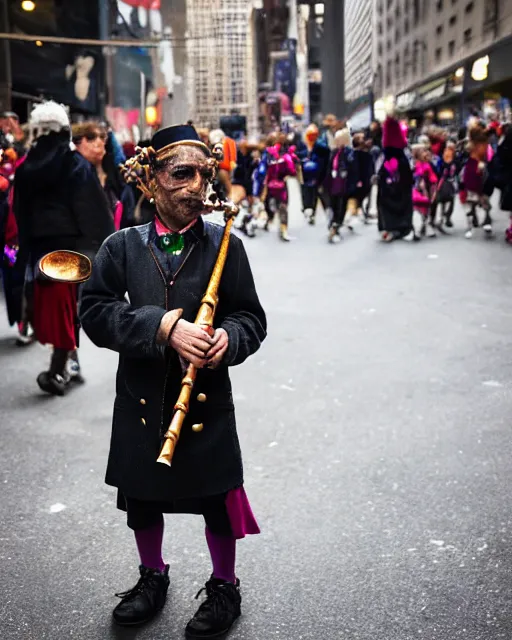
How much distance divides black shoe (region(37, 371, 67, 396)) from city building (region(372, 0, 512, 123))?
1658cm

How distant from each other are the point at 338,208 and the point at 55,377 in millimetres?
9926

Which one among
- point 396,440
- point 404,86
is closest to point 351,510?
point 396,440

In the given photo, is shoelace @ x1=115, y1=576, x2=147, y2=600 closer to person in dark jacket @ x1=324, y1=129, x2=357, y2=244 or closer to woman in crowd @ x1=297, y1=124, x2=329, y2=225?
person in dark jacket @ x1=324, y1=129, x2=357, y2=244

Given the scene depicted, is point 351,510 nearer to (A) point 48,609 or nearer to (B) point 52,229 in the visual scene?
(A) point 48,609

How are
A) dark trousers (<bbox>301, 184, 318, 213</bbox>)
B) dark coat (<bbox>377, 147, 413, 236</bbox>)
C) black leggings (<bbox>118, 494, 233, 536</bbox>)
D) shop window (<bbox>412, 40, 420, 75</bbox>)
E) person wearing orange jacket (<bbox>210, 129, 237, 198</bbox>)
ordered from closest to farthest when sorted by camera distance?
black leggings (<bbox>118, 494, 233, 536</bbox>)
dark coat (<bbox>377, 147, 413, 236</bbox>)
person wearing orange jacket (<bbox>210, 129, 237, 198</bbox>)
dark trousers (<bbox>301, 184, 318, 213</bbox>)
shop window (<bbox>412, 40, 420, 75</bbox>)

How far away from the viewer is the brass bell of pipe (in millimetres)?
2863

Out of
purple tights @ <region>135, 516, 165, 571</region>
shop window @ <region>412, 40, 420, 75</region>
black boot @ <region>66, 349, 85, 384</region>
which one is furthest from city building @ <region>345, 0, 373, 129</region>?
shop window @ <region>412, 40, 420, 75</region>

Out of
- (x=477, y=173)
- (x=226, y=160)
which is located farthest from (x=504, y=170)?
(x=226, y=160)

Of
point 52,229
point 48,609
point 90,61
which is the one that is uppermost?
point 90,61

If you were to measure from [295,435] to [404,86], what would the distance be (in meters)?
17.4

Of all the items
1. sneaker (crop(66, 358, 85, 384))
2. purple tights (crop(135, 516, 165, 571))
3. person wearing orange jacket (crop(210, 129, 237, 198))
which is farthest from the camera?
person wearing orange jacket (crop(210, 129, 237, 198))

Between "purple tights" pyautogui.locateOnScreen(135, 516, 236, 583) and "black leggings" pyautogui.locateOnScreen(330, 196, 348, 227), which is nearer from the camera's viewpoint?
"purple tights" pyautogui.locateOnScreen(135, 516, 236, 583)

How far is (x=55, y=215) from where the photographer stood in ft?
18.4

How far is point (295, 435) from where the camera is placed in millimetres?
4969
